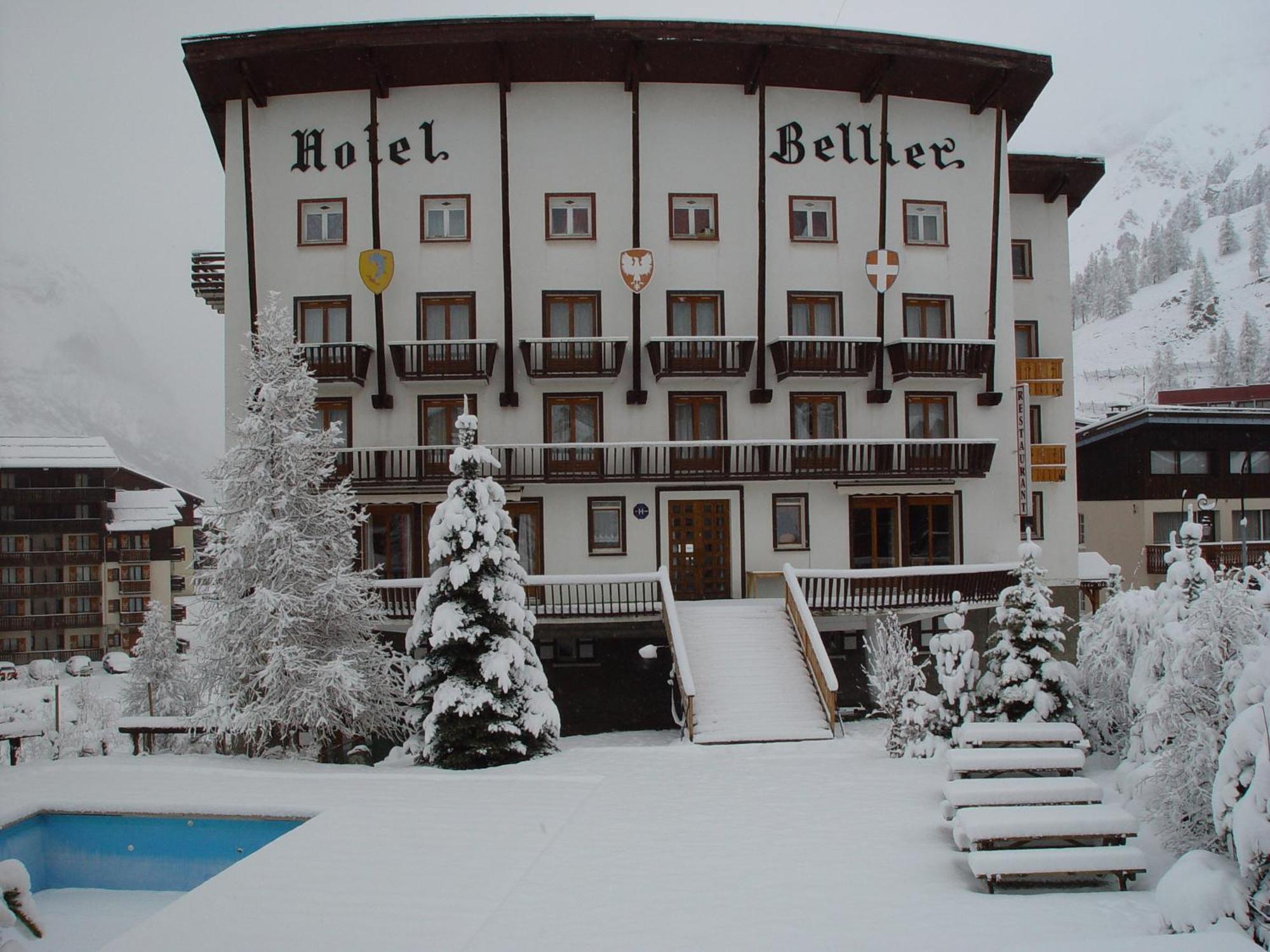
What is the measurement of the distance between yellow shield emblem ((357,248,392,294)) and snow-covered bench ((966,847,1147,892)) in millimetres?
18031

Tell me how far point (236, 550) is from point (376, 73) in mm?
12636

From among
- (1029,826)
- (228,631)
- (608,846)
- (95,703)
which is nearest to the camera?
(1029,826)

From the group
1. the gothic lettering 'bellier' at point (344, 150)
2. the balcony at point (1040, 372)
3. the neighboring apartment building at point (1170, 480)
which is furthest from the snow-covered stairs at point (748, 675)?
the neighboring apartment building at point (1170, 480)

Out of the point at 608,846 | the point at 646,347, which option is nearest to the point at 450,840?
the point at 608,846

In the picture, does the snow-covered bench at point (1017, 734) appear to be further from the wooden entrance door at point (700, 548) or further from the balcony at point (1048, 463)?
the balcony at point (1048, 463)

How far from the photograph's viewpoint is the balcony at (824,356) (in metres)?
21.8

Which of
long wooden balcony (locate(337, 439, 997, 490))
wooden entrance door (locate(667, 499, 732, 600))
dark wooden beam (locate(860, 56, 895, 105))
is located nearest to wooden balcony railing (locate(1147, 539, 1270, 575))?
long wooden balcony (locate(337, 439, 997, 490))

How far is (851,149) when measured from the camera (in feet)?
74.9

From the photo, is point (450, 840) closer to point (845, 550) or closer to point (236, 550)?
point (236, 550)

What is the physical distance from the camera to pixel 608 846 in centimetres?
895

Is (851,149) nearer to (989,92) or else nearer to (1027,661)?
(989,92)

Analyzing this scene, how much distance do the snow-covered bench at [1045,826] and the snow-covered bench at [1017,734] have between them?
1.38m

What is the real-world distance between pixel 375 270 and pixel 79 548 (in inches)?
900

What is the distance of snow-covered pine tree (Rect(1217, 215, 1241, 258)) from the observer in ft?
77.3
